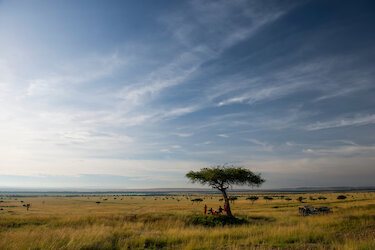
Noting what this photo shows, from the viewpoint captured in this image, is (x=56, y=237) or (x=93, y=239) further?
(x=93, y=239)

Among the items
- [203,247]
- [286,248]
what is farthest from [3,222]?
[286,248]

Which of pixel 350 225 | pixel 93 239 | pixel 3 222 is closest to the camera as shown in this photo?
pixel 93 239

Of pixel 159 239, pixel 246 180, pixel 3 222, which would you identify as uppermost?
pixel 246 180

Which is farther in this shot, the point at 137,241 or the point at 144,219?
the point at 144,219

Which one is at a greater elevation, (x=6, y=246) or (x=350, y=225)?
(x=6, y=246)

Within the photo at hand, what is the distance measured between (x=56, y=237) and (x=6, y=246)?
184 cm

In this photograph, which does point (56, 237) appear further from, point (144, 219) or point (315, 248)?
point (144, 219)

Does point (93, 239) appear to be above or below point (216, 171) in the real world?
below

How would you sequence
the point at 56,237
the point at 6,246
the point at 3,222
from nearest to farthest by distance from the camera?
the point at 6,246 → the point at 56,237 → the point at 3,222

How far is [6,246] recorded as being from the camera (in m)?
8.82

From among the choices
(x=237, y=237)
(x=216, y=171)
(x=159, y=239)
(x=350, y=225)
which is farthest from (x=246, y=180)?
(x=159, y=239)

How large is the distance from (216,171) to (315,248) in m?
20.2

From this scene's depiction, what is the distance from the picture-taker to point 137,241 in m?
11.4

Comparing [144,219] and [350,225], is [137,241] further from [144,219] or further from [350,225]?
[350,225]
